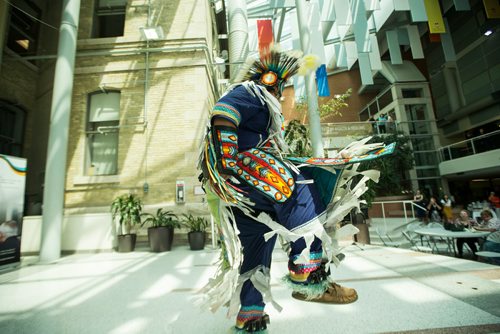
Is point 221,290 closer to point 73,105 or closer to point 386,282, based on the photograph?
point 386,282

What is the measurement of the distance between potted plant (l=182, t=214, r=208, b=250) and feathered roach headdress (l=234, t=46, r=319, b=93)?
12.9ft

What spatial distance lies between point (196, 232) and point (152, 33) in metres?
4.67

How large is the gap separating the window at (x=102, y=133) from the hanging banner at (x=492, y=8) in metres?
12.6

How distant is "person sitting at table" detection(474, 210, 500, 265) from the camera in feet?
11.7

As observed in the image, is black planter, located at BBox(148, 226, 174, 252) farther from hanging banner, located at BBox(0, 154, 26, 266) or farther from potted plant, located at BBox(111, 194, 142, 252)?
hanging banner, located at BBox(0, 154, 26, 266)

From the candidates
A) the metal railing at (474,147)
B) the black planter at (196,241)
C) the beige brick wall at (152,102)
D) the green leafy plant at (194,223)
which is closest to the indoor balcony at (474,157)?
Result: the metal railing at (474,147)

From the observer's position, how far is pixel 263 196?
1194mm

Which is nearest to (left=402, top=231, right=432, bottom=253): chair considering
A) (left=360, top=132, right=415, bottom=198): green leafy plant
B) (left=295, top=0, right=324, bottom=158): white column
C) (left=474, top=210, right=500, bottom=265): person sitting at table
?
(left=474, top=210, right=500, bottom=265): person sitting at table

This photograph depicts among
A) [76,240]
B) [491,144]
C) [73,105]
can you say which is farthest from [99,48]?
[491,144]

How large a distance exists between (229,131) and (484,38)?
63.0 feet

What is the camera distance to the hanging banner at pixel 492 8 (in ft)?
28.6

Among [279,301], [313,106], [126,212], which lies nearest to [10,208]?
[126,212]

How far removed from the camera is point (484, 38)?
13.6 metres

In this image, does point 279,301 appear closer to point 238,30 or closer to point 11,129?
point 238,30
